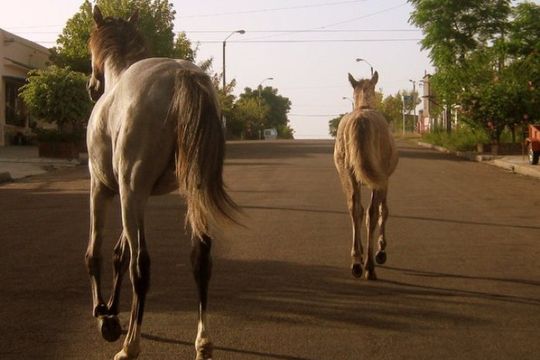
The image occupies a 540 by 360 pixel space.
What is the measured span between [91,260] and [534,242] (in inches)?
256

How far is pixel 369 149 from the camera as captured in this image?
8.74 metres

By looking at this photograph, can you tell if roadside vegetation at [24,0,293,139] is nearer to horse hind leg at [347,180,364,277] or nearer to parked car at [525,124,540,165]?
horse hind leg at [347,180,364,277]

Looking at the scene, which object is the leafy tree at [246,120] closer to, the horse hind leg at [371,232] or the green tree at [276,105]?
the green tree at [276,105]

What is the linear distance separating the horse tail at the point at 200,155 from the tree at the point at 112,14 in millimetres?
35529

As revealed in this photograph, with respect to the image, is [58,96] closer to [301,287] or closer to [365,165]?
[365,165]

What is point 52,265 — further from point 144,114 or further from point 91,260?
point 144,114

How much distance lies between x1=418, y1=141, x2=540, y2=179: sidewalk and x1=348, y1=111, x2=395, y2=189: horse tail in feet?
47.6

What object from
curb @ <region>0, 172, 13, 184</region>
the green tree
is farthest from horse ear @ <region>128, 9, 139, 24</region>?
the green tree

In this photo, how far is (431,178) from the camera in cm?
2202

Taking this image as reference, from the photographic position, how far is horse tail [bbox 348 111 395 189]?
28.5ft

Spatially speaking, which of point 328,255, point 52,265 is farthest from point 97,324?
point 328,255

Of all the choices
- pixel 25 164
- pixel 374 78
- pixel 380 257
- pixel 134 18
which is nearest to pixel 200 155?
pixel 134 18

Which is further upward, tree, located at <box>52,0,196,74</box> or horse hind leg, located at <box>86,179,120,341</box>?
tree, located at <box>52,0,196,74</box>

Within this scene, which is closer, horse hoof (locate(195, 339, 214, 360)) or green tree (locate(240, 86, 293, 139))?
horse hoof (locate(195, 339, 214, 360))
